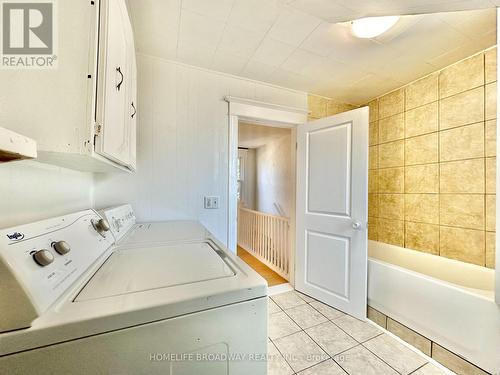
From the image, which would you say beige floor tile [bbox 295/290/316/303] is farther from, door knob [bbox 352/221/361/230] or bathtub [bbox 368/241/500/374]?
door knob [bbox 352/221/361/230]

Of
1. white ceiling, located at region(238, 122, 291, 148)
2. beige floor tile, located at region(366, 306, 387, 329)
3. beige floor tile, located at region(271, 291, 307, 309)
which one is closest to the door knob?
beige floor tile, located at region(366, 306, 387, 329)

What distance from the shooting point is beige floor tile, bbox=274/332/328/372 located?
1.36 meters

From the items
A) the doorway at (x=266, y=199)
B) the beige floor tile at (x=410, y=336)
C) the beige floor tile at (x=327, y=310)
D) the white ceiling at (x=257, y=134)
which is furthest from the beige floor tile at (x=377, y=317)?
the white ceiling at (x=257, y=134)

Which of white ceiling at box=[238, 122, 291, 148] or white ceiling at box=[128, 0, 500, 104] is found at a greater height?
white ceiling at box=[128, 0, 500, 104]

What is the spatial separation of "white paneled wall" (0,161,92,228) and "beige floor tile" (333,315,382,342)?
2107mm

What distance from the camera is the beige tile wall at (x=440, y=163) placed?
5.39 ft

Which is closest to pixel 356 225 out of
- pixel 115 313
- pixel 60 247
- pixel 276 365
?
pixel 276 365

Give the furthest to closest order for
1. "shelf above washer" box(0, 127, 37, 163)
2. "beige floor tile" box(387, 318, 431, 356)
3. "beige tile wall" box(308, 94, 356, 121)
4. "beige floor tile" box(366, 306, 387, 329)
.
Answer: "beige tile wall" box(308, 94, 356, 121)
"beige floor tile" box(366, 306, 387, 329)
"beige floor tile" box(387, 318, 431, 356)
"shelf above washer" box(0, 127, 37, 163)

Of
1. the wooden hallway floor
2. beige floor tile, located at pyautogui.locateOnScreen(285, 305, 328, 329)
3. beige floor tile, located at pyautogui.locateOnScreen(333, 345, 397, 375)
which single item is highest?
beige floor tile, located at pyautogui.locateOnScreen(333, 345, 397, 375)

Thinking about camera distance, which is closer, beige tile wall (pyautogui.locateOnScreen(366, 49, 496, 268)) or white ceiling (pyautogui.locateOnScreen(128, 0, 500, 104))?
white ceiling (pyautogui.locateOnScreen(128, 0, 500, 104))

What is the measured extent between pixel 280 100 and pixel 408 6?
124 centimetres

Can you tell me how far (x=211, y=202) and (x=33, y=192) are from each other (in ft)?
3.94

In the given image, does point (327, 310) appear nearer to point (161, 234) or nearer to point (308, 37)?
point (161, 234)

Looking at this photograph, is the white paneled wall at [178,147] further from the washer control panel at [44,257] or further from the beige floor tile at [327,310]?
the beige floor tile at [327,310]
